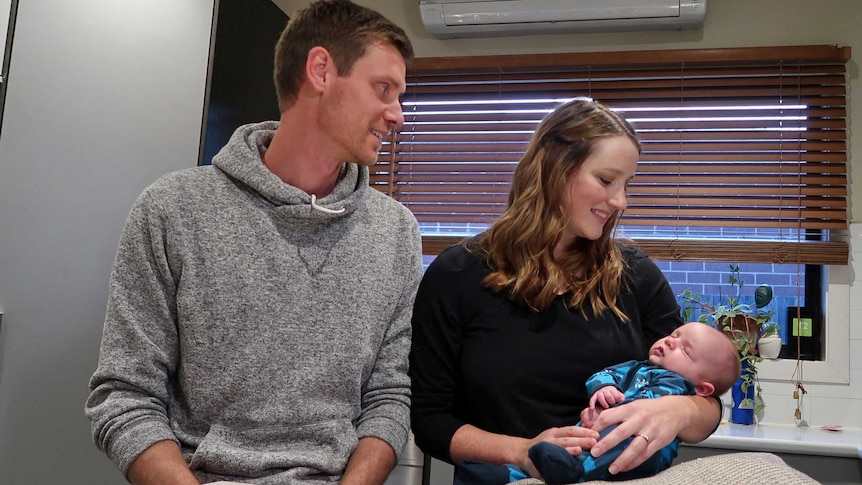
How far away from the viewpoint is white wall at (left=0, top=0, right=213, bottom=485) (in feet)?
7.08

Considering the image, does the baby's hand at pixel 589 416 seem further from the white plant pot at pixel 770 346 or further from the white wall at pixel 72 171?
the white plant pot at pixel 770 346

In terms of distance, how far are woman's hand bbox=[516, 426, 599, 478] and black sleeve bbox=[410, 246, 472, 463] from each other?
0.60 feet

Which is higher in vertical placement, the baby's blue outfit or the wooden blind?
the wooden blind

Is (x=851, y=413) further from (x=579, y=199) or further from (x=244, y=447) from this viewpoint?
(x=244, y=447)

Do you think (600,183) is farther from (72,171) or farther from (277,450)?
(72,171)

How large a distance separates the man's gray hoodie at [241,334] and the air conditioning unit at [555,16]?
207 cm

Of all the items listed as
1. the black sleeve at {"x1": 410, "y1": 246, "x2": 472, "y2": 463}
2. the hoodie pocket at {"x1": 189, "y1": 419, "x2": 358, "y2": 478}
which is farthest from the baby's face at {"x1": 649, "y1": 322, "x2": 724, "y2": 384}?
the hoodie pocket at {"x1": 189, "y1": 419, "x2": 358, "y2": 478}

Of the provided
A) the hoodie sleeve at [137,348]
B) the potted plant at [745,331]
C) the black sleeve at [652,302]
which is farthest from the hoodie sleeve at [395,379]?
the potted plant at [745,331]

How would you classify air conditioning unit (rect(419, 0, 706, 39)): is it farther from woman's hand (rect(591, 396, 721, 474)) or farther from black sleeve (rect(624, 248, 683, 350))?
woman's hand (rect(591, 396, 721, 474))

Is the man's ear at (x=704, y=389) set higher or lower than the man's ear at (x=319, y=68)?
Answer: lower

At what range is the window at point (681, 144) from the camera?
3.10 meters

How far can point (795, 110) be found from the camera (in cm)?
316

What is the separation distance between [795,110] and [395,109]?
238 cm

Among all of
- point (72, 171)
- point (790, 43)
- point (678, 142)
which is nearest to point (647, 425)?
point (72, 171)
